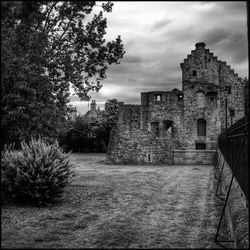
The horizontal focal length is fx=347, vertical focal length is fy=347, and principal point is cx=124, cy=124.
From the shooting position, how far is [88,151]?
48.6m

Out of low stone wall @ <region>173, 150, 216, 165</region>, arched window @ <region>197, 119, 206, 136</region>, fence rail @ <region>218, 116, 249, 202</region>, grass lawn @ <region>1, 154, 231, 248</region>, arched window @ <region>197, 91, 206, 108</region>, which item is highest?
arched window @ <region>197, 91, 206, 108</region>

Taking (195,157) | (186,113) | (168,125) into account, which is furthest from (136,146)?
(168,125)

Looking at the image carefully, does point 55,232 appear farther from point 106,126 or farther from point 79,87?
point 106,126

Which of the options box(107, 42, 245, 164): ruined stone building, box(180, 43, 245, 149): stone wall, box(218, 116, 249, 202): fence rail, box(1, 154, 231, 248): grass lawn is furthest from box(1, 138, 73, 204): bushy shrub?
box(180, 43, 245, 149): stone wall

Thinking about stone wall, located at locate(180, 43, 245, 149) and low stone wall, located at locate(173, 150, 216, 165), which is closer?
low stone wall, located at locate(173, 150, 216, 165)

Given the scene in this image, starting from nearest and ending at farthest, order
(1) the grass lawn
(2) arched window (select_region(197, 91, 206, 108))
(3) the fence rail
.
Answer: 1. (1) the grass lawn
2. (3) the fence rail
3. (2) arched window (select_region(197, 91, 206, 108))

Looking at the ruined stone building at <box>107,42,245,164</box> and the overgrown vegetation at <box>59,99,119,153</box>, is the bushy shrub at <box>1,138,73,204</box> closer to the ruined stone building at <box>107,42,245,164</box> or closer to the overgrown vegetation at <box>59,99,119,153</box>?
the ruined stone building at <box>107,42,245,164</box>

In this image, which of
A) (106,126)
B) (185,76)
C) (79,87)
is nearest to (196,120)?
Answer: (185,76)

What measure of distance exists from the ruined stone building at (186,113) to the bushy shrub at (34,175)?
19455mm

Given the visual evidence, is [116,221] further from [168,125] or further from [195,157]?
A: [168,125]

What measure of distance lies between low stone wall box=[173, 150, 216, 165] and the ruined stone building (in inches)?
76.6

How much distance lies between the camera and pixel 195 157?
27547 mm

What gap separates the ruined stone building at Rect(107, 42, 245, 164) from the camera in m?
29.3

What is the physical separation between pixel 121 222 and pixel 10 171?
3722mm
